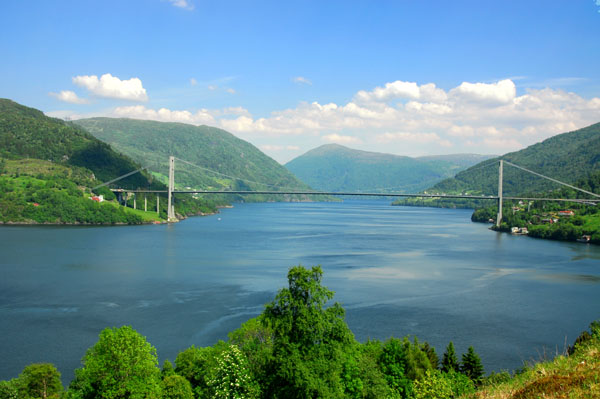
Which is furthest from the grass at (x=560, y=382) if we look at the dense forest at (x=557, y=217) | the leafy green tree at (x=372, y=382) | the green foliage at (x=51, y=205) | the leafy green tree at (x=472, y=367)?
the green foliage at (x=51, y=205)

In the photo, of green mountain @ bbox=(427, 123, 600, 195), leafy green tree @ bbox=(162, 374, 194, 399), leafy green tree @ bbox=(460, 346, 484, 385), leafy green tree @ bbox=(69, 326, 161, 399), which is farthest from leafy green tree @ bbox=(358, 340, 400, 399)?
green mountain @ bbox=(427, 123, 600, 195)

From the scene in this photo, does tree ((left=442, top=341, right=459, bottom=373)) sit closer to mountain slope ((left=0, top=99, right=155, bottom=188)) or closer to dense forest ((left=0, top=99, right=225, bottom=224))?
dense forest ((left=0, top=99, right=225, bottom=224))

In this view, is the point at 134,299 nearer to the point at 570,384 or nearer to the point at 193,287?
the point at 193,287

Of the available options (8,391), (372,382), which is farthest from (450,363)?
(8,391)

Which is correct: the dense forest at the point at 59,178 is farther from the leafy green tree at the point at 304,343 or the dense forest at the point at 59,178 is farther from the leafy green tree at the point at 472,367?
the leafy green tree at the point at 304,343

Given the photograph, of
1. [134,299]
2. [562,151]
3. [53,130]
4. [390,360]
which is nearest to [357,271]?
[134,299]
